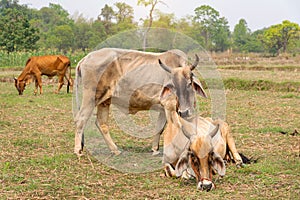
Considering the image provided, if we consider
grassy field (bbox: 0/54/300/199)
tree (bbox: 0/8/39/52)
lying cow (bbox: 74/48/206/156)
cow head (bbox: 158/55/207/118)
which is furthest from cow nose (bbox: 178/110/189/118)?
tree (bbox: 0/8/39/52)

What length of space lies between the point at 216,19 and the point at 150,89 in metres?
47.2

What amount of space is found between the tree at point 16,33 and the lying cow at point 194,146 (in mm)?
35199

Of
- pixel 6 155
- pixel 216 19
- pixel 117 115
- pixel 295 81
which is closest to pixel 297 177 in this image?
pixel 6 155

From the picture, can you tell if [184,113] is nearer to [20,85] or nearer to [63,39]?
[20,85]

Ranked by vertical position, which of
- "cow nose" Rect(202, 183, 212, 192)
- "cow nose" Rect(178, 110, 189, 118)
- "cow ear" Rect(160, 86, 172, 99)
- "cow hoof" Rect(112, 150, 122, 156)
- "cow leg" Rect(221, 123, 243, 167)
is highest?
"cow ear" Rect(160, 86, 172, 99)

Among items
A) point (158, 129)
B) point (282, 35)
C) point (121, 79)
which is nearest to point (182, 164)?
point (158, 129)

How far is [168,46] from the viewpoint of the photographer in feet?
25.5

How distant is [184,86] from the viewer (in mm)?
6387

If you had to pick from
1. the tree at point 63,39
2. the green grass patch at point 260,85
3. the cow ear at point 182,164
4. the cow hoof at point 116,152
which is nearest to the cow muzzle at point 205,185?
the cow ear at point 182,164

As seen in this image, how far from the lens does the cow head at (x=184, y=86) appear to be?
632 centimetres

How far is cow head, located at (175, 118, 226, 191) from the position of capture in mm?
5277

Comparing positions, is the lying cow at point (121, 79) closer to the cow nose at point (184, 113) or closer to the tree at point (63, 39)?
the cow nose at point (184, 113)

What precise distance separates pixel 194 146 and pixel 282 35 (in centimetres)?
5874

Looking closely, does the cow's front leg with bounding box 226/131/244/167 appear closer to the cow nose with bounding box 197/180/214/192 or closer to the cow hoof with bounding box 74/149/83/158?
the cow nose with bounding box 197/180/214/192
